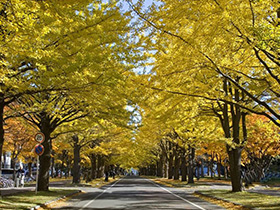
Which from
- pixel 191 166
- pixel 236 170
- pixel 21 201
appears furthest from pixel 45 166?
pixel 191 166

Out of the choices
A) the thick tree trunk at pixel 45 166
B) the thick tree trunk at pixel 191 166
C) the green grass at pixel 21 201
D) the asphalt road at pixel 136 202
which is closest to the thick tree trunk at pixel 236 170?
the asphalt road at pixel 136 202

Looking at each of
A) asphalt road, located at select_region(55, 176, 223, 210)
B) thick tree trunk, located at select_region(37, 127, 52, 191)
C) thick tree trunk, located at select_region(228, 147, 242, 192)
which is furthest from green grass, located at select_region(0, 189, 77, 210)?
thick tree trunk, located at select_region(228, 147, 242, 192)

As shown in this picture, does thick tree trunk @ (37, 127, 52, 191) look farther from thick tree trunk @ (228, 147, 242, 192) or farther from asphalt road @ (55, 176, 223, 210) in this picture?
thick tree trunk @ (228, 147, 242, 192)

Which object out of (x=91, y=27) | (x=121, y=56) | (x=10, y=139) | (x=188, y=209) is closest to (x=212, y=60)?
(x=121, y=56)

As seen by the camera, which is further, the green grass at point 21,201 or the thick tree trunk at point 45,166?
the thick tree trunk at point 45,166

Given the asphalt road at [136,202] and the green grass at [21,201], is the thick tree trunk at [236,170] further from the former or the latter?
the green grass at [21,201]

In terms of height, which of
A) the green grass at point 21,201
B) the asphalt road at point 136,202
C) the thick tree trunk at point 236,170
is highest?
the thick tree trunk at point 236,170

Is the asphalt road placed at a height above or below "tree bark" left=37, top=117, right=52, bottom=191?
below

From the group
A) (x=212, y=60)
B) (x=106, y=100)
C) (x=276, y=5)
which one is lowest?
(x=106, y=100)

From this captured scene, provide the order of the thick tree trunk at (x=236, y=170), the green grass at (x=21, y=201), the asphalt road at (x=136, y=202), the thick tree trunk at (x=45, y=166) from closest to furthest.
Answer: the green grass at (x=21, y=201) → the asphalt road at (x=136, y=202) → the thick tree trunk at (x=45, y=166) → the thick tree trunk at (x=236, y=170)

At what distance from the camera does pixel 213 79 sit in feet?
39.3

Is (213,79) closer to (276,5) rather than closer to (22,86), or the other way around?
(276,5)

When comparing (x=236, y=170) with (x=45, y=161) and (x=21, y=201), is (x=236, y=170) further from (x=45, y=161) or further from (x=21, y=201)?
Result: (x=21, y=201)

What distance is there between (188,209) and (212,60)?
5.63 m
